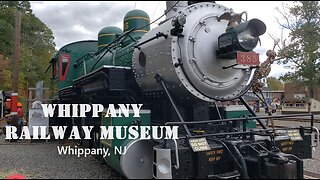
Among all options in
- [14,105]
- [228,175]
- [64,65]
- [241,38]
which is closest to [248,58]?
[241,38]

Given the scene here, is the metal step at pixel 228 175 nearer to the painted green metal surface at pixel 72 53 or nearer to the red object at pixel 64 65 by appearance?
the painted green metal surface at pixel 72 53

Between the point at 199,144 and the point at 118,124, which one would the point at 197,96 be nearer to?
the point at 199,144

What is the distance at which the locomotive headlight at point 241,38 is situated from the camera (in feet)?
14.7

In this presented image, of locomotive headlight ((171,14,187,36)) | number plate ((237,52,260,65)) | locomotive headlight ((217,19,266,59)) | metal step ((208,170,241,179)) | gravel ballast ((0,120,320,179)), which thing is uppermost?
locomotive headlight ((171,14,187,36))

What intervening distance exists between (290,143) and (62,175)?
12.1 feet

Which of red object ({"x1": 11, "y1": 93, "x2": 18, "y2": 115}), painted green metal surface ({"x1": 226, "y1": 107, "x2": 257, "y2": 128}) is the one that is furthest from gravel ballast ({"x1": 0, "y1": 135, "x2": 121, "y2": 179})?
red object ({"x1": 11, "y1": 93, "x2": 18, "y2": 115})

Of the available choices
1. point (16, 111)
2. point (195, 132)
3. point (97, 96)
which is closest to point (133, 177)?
point (195, 132)

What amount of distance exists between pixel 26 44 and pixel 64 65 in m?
18.9

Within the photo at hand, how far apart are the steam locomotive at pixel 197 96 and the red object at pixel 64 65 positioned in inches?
142

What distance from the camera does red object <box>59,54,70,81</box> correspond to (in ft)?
31.2

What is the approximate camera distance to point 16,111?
12.2 meters

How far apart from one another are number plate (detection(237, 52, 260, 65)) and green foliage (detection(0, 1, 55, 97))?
12.4m

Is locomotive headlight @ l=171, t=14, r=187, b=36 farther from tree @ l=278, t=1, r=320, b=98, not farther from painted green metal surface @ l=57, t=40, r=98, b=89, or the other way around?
tree @ l=278, t=1, r=320, b=98

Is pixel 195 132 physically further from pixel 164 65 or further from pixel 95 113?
pixel 95 113
